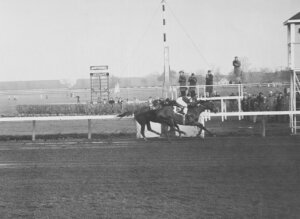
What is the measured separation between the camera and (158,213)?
6.11 metres

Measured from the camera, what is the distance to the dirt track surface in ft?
20.7

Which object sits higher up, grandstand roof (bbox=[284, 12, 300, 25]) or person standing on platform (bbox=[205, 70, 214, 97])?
grandstand roof (bbox=[284, 12, 300, 25])

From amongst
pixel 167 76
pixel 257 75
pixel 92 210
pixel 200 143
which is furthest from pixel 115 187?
pixel 257 75

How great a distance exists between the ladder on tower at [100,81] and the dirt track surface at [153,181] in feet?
78.4

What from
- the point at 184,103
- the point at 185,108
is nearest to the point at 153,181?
the point at 185,108

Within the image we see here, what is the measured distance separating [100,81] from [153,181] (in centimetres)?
3096

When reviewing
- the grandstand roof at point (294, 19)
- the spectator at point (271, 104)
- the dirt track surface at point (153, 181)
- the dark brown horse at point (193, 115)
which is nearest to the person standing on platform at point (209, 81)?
the spectator at point (271, 104)

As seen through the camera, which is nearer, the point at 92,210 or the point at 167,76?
the point at 92,210

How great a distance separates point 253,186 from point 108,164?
350cm

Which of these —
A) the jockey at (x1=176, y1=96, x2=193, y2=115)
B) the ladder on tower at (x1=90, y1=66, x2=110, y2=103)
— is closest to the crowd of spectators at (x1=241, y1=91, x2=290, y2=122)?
the jockey at (x1=176, y1=96, x2=193, y2=115)

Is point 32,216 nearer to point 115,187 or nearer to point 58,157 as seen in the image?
point 115,187

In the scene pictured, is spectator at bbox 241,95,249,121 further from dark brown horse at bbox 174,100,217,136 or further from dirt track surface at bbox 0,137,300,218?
dirt track surface at bbox 0,137,300,218

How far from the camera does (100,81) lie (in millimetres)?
38781

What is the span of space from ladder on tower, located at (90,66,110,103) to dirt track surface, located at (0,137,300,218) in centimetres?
2388
